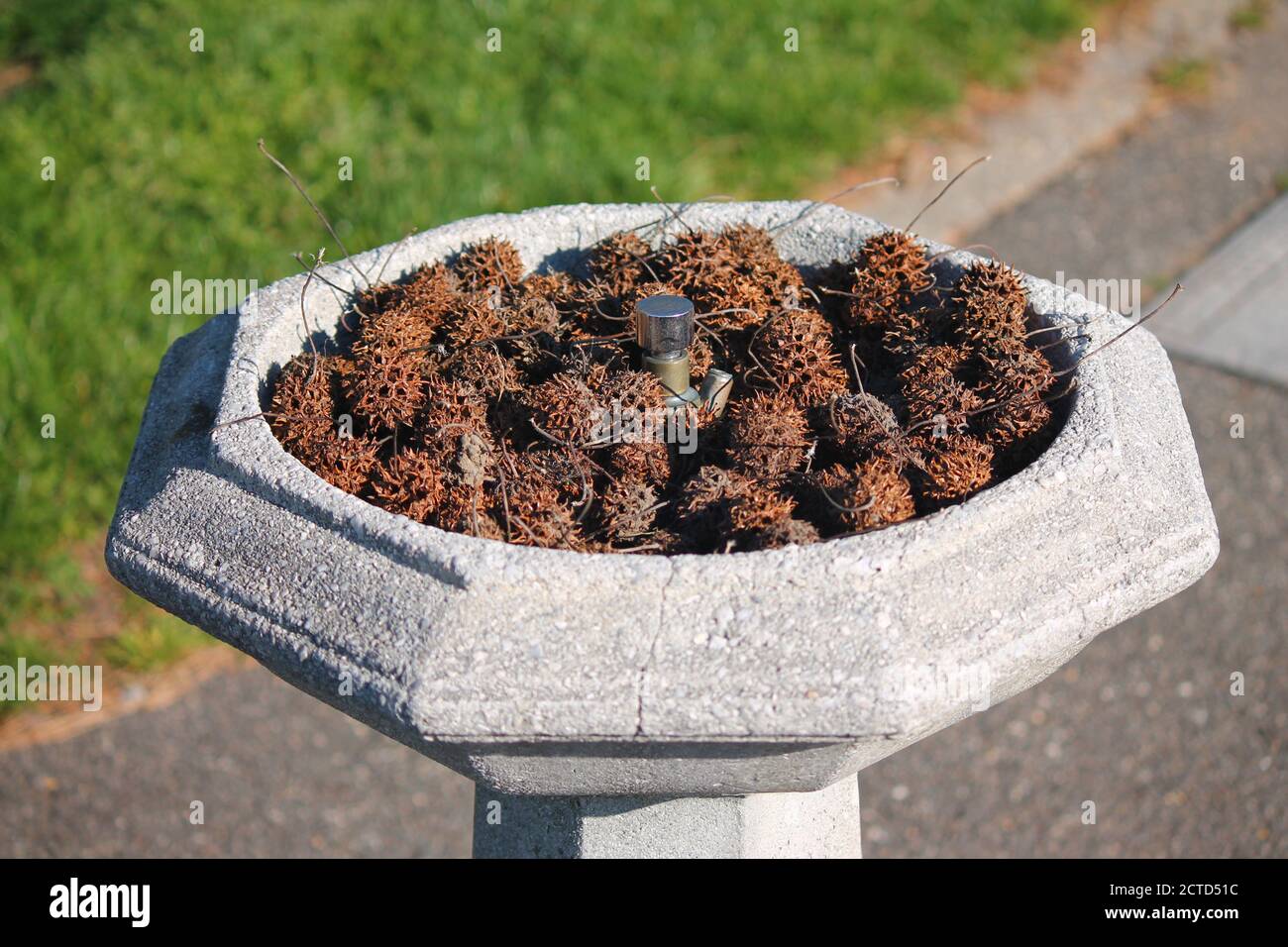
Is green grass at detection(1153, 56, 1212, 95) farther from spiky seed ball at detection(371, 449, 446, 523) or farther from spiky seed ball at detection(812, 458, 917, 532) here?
spiky seed ball at detection(371, 449, 446, 523)

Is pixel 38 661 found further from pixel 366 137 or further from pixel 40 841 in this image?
pixel 366 137

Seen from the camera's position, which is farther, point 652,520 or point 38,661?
→ point 38,661

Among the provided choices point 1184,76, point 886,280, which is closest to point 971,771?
point 886,280

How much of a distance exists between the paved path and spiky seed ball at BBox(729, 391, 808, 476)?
170 cm

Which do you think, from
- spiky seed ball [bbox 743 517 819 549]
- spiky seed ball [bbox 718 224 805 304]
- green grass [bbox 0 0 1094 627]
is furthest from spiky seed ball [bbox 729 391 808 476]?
green grass [bbox 0 0 1094 627]

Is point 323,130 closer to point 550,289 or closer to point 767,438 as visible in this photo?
point 550,289

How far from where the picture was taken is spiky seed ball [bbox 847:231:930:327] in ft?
7.18

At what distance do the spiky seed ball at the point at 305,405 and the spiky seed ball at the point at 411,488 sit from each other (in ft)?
0.46

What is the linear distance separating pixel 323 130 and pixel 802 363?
319 centimetres

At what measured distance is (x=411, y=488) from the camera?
187 cm

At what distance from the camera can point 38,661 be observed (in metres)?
3.50

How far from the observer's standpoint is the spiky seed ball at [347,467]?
6.30ft
